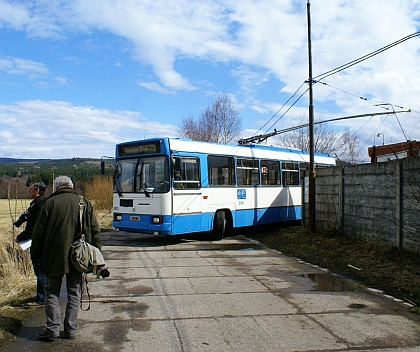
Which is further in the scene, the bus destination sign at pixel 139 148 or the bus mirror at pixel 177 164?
the bus destination sign at pixel 139 148

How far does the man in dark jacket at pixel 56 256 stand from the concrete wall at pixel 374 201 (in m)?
7.02

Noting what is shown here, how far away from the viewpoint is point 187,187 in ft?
42.2

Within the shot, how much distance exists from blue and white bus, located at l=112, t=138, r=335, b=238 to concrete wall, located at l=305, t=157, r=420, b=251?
243 centimetres

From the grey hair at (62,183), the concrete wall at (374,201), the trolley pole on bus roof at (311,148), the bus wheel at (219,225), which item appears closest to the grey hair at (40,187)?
the grey hair at (62,183)

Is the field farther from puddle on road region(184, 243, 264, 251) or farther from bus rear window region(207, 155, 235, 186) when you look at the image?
bus rear window region(207, 155, 235, 186)

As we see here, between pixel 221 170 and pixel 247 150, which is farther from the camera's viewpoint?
pixel 247 150

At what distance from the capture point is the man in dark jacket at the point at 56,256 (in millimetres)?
4956

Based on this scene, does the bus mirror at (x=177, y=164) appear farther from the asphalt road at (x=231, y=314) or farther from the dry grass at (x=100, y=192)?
the dry grass at (x=100, y=192)

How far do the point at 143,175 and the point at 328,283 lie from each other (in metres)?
6.67

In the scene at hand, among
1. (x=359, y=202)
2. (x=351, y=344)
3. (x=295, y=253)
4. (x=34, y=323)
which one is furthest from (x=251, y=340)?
(x=359, y=202)

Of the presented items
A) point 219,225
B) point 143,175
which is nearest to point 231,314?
point 143,175

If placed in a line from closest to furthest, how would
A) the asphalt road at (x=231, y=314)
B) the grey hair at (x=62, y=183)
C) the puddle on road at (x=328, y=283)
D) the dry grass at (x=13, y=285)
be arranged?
the asphalt road at (x=231, y=314) → the grey hair at (x=62, y=183) → the dry grass at (x=13, y=285) → the puddle on road at (x=328, y=283)

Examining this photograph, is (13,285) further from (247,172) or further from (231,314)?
(247,172)

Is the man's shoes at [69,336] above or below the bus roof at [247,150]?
below
